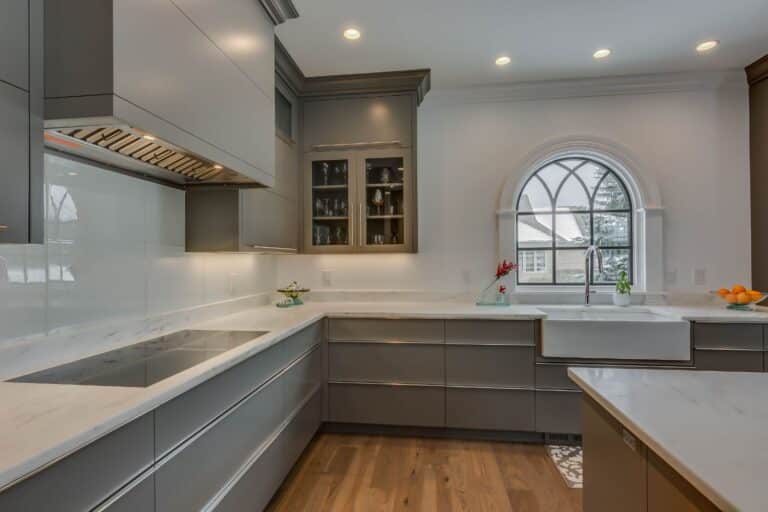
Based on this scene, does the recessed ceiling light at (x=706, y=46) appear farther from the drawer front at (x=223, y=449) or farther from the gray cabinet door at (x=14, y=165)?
the gray cabinet door at (x=14, y=165)

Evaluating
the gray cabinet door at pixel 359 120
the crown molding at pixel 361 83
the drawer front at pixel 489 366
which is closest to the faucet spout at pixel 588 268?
the drawer front at pixel 489 366

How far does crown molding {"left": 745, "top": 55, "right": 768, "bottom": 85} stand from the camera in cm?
278

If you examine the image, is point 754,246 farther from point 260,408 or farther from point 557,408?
point 260,408

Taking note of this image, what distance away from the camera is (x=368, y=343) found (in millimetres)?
2672

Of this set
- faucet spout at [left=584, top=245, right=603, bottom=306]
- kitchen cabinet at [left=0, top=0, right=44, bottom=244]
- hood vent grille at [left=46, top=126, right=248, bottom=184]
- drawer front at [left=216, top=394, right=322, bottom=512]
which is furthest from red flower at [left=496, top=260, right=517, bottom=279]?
kitchen cabinet at [left=0, top=0, right=44, bottom=244]

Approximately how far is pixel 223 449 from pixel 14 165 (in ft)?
3.62

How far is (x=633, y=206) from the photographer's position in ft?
10.5

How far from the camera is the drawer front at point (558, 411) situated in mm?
2516

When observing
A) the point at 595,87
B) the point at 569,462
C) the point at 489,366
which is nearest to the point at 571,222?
the point at 595,87

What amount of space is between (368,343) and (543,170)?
6.81 feet

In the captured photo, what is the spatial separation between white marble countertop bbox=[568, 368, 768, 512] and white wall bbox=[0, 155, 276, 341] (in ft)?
5.98

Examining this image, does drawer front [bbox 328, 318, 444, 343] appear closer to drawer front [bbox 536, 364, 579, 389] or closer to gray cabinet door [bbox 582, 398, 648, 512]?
drawer front [bbox 536, 364, 579, 389]

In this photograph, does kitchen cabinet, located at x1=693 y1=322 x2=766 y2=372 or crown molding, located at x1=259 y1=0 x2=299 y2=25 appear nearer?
crown molding, located at x1=259 y1=0 x2=299 y2=25

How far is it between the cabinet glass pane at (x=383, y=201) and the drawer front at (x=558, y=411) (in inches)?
59.0
